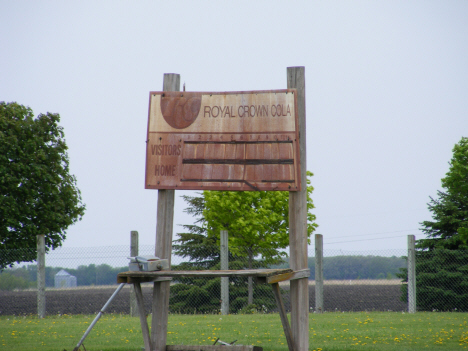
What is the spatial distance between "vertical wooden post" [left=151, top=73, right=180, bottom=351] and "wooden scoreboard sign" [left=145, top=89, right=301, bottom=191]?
25 cm

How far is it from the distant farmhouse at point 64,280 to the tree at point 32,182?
717cm

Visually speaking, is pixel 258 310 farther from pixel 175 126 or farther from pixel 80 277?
pixel 175 126

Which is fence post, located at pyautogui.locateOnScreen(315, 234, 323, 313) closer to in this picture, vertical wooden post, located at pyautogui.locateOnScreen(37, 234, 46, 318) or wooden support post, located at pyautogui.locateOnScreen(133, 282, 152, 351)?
vertical wooden post, located at pyautogui.locateOnScreen(37, 234, 46, 318)

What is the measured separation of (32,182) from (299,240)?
64.2 ft

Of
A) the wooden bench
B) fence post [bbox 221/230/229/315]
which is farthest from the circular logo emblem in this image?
fence post [bbox 221/230/229/315]

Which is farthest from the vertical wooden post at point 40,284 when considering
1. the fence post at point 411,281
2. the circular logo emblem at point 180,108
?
the fence post at point 411,281

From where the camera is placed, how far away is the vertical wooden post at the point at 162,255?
6641mm

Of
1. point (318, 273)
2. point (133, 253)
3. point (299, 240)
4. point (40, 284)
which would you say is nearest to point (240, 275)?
point (299, 240)

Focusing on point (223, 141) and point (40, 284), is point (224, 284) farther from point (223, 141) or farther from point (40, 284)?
point (223, 141)

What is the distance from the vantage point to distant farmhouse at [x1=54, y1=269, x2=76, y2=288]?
15027 millimetres

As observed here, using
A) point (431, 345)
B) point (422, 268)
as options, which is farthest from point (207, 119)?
point (422, 268)

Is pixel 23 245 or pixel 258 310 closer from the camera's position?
pixel 258 310

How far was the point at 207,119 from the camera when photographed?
668cm

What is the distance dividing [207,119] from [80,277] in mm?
10360
